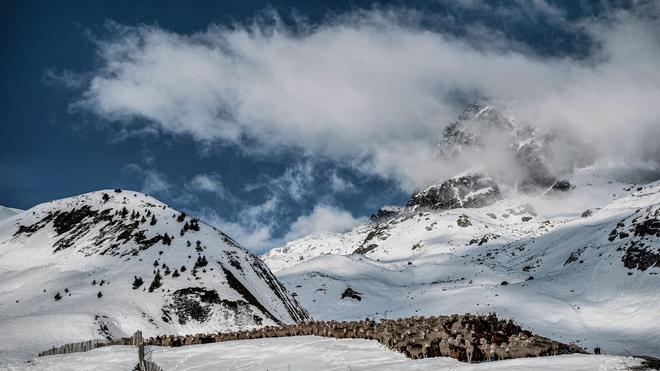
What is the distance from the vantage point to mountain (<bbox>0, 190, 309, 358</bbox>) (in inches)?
1182

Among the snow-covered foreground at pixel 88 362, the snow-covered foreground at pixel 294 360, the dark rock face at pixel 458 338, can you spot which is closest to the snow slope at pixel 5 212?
the snow-covered foreground at pixel 88 362

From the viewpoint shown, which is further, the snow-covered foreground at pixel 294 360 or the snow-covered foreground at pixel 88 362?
the snow-covered foreground at pixel 88 362

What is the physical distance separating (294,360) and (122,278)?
30.9 meters

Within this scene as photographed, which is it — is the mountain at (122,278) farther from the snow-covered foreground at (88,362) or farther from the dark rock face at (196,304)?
the snow-covered foreground at (88,362)

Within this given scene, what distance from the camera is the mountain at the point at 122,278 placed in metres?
30.0

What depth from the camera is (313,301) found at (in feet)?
317

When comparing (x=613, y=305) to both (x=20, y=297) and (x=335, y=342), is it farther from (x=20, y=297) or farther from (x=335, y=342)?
(x=20, y=297)

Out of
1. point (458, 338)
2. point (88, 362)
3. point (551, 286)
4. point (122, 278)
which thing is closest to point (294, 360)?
point (458, 338)

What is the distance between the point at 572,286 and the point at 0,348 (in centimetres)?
8023

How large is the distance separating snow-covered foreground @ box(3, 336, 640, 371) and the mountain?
6.15 metres

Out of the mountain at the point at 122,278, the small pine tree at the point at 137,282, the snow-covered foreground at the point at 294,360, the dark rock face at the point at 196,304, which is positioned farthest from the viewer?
the small pine tree at the point at 137,282

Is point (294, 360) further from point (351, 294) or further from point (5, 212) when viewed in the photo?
point (5, 212)

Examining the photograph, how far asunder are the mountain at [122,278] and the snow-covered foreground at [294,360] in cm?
615

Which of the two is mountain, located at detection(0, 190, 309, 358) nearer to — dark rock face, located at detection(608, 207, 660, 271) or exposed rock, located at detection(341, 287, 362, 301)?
exposed rock, located at detection(341, 287, 362, 301)
